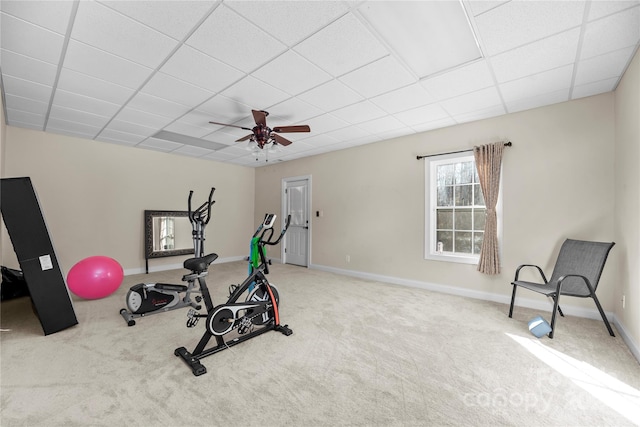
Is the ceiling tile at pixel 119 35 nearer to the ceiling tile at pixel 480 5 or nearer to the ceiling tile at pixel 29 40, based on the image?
the ceiling tile at pixel 29 40

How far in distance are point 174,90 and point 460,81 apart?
119 inches

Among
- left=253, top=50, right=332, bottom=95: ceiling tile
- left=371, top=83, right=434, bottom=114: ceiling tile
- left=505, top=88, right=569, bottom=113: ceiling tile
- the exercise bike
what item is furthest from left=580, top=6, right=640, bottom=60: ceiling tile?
the exercise bike

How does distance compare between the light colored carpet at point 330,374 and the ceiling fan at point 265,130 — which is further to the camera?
the ceiling fan at point 265,130

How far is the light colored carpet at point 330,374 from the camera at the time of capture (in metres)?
1.62

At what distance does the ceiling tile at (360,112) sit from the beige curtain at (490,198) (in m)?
1.53

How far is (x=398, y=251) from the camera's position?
4.71 meters

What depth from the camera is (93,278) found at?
11.6ft

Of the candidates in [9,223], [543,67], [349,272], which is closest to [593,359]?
[543,67]

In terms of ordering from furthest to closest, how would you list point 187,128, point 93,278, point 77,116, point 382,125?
point 187,128 → point 382,125 → point 77,116 → point 93,278

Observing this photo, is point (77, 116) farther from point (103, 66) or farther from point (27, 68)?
point (103, 66)

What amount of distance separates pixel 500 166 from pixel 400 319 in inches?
95.5

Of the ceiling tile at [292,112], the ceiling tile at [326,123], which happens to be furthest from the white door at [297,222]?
the ceiling tile at [292,112]

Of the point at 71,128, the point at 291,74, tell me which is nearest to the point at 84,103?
the point at 71,128

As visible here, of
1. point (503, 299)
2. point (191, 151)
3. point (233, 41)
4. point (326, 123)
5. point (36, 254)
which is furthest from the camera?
point (191, 151)
